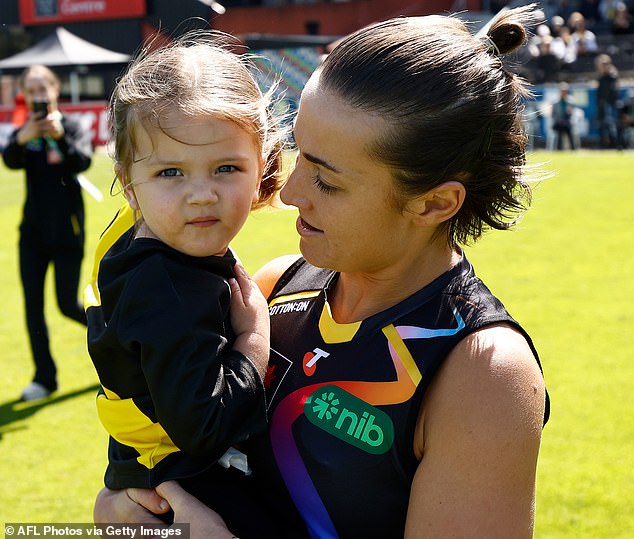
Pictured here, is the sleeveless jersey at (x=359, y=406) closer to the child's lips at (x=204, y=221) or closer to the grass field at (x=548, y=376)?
the child's lips at (x=204, y=221)

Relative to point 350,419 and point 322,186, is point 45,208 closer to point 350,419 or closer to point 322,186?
point 322,186

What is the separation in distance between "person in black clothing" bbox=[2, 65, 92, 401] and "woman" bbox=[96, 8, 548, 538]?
476 cm

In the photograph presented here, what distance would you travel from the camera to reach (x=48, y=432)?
235 inches

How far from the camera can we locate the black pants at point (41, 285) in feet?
21.6

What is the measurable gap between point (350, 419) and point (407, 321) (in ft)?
0.77

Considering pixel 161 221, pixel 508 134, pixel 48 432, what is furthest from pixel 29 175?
pixel 508 134

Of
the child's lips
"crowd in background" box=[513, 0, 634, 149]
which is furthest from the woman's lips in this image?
"crowd in background" box=[513, 0, 634, 149]

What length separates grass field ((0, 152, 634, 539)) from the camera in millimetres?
4871

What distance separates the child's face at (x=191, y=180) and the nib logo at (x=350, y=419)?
0.46m

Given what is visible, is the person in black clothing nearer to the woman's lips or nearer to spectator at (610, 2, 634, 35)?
the woman's lips

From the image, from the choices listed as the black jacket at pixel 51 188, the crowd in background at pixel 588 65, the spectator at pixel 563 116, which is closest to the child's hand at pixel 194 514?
the black jacket at pixel 51 188

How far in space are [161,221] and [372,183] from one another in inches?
21.1

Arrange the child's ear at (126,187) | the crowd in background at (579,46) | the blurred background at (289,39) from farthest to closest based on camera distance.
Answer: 1. the crowd in background at (579,46)
2. the blurred background at (289,39)
3. the child's ear at (126,187)

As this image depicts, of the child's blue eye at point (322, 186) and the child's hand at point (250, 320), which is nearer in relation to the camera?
the child's blue eye at point (322, 186)
